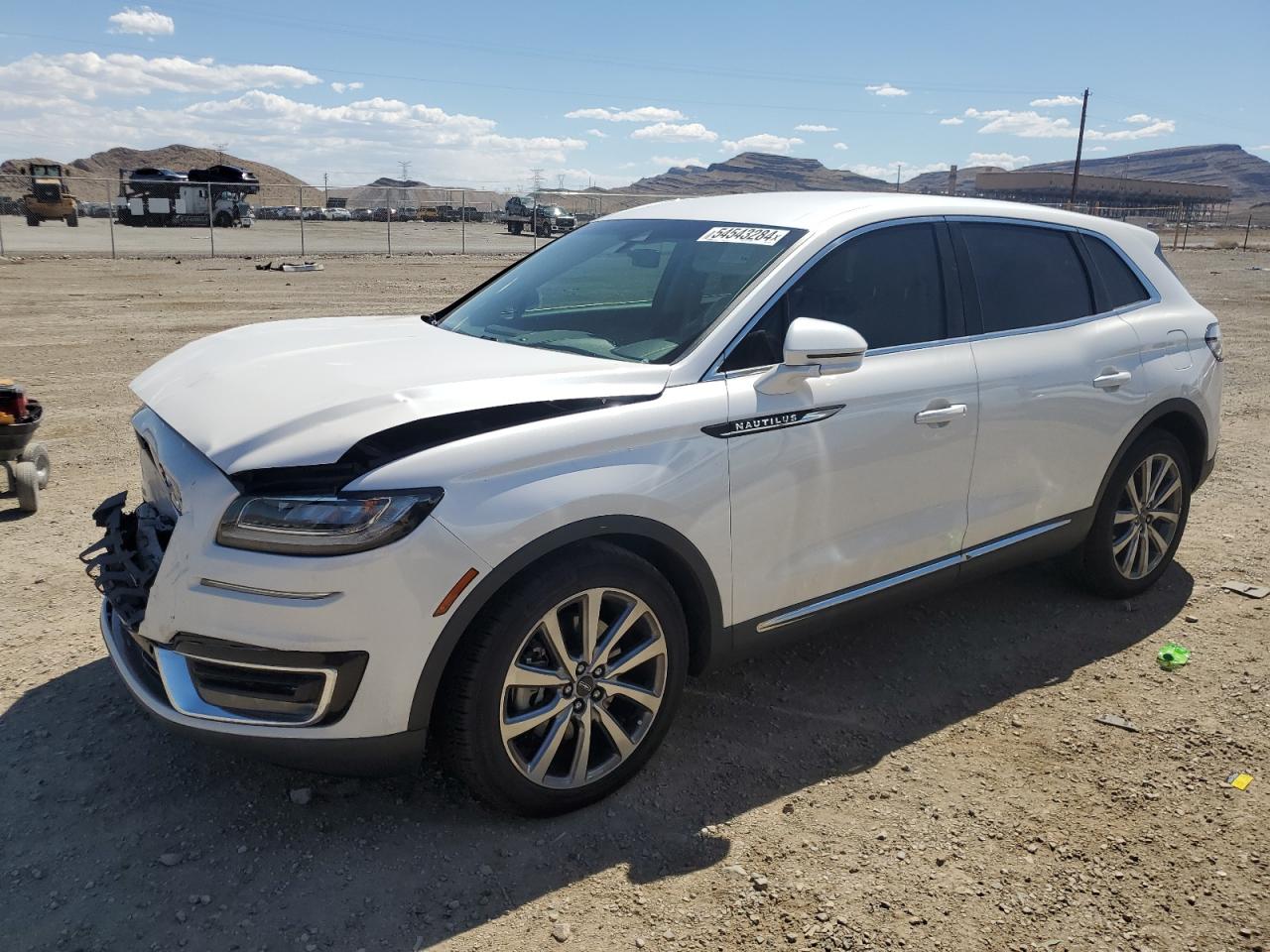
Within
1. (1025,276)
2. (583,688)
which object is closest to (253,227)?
(1025,276)

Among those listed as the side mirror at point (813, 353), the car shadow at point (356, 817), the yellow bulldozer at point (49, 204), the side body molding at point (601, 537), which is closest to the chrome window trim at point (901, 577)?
the side body molding at point (601, 537)

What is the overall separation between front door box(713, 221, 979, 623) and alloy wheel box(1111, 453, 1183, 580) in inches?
52.7

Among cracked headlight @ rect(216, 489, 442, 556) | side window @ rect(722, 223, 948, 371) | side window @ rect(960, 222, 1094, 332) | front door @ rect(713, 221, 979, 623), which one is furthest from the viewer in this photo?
side window @ rect(960, 222, 1094, 332)

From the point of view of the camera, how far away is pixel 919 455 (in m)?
3.83

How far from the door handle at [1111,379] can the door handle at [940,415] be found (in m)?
0.96

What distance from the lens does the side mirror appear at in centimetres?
328

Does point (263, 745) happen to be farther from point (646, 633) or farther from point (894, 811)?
point (894, 811)

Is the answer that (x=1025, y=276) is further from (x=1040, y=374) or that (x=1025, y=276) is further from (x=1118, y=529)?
(x=1118, y=529)

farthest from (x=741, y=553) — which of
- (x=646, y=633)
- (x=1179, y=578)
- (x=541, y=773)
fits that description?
(x=1179, y=578)

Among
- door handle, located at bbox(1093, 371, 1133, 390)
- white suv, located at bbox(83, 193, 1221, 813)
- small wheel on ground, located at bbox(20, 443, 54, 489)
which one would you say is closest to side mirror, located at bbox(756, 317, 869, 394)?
white suv, located at bbox(83, 193, 1221, 813)

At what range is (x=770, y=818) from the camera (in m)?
3.28

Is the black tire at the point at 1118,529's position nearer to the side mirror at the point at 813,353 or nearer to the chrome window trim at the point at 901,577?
the chrome window trim at the point at 901,577

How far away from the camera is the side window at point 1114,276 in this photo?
4.80 metres

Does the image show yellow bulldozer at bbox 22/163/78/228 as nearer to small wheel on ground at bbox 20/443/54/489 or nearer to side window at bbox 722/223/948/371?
small wheel on ground at bbox 20/443/54/489
